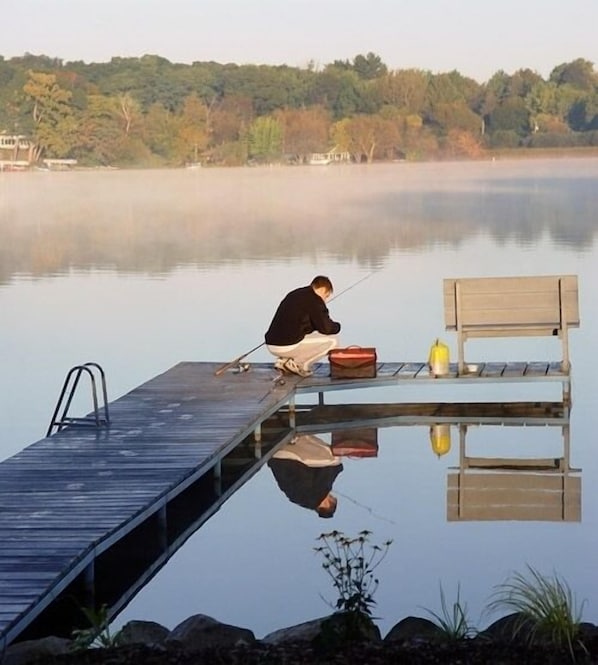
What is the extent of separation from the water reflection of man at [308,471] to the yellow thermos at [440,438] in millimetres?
651

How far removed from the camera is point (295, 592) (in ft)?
21.6

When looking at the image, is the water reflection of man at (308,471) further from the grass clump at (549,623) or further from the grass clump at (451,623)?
the grass clump at (549,623)

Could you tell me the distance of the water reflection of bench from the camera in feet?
26.4

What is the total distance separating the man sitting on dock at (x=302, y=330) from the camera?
1141cm

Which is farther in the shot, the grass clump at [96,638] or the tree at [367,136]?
the tree at [367,136]

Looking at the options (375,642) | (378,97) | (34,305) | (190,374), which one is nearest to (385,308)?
(34,305)

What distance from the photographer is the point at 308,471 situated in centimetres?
947

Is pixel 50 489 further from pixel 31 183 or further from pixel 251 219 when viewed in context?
pixel 31 183

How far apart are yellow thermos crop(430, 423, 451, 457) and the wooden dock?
0.35 meters

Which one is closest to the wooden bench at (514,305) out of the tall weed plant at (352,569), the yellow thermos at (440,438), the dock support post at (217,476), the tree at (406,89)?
the yellow thermos at (440,438)

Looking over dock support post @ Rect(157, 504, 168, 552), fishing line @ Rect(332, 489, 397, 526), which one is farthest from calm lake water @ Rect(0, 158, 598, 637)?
dock support post @ Rect(157, 504, 168, 552)

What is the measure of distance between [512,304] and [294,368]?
1597 millimetres

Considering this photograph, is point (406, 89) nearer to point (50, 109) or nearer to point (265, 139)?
point (265, 139)

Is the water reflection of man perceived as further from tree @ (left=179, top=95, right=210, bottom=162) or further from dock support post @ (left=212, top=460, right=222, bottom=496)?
tree @ (left=179, top=95, right=210, bottom=162)
